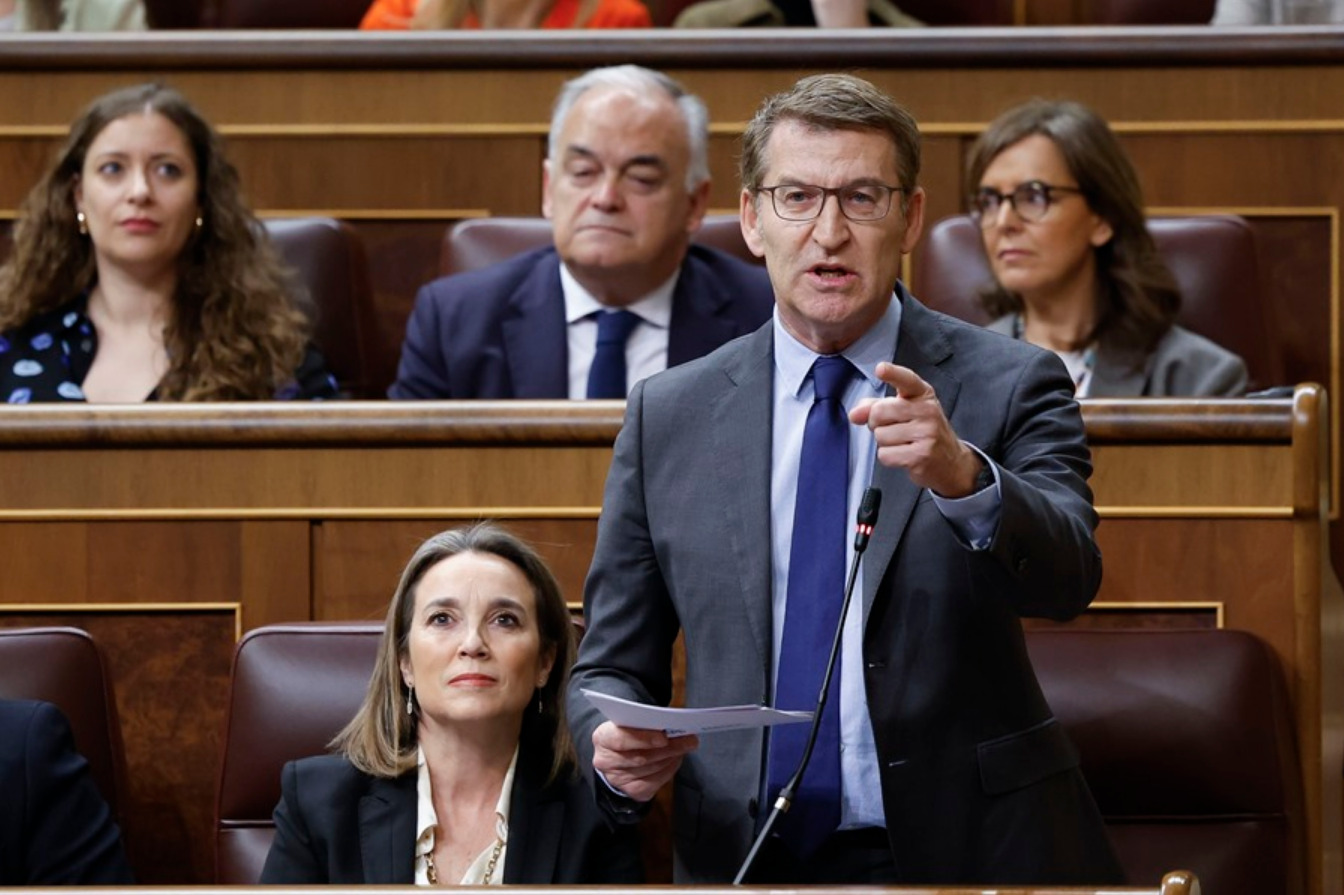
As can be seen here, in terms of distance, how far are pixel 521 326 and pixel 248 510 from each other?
37cm

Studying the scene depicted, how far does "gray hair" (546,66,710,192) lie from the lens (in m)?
1.64

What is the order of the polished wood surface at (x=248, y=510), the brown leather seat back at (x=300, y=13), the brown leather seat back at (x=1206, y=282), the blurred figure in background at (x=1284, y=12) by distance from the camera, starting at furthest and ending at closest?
1. the brown leather seat back at (x=300, y=13)
2. the blurred figure in background at (x=1284, y=12)
3. the brown leather seat back at (x=1206, y=282)
4. the polished wood surface at (x=248, y=510)

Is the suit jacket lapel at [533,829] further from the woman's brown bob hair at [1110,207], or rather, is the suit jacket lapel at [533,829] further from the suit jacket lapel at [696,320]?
the woman's brown bob hair at [1110,207]

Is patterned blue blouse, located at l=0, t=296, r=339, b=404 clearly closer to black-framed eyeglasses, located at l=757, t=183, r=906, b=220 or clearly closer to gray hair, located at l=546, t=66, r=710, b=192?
gray hair, located at l=546, t=66, r=710, b=192

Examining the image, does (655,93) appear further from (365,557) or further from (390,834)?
(390,834)

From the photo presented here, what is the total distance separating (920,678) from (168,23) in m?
1.58

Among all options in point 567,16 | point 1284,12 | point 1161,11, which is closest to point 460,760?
point 567,16

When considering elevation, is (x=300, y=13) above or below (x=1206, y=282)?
above

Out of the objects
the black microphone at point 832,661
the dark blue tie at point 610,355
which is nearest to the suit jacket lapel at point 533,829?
the black microphone at point 832,661

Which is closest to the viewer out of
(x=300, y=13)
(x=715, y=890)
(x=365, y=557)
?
(x=715, y=890)

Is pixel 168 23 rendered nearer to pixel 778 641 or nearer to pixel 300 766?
pixel 300 766

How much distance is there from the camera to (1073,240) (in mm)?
1675

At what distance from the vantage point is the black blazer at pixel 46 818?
3.69 ft

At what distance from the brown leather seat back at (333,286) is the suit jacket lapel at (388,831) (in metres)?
0.67
